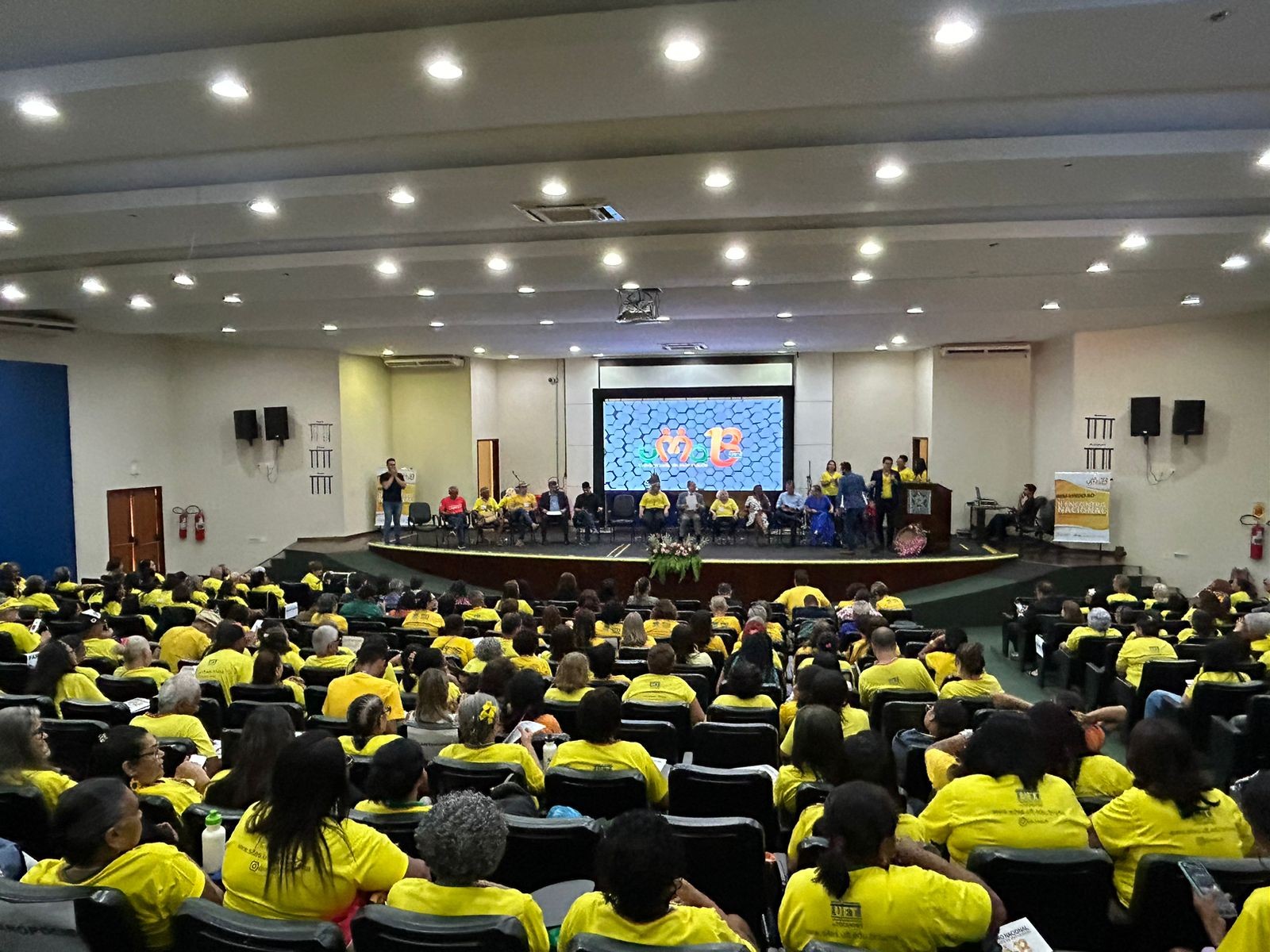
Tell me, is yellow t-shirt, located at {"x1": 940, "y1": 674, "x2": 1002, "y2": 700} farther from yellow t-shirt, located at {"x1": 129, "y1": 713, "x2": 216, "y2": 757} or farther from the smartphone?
yellow t-shirt, located at {"x1": 129, "y1": 713, "x2": 216, "y2": 757}

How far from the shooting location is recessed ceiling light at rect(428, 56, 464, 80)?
13.4 ft

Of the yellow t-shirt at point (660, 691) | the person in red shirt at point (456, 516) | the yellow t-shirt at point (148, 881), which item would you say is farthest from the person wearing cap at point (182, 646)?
the person in red shirt at point (456, 516)

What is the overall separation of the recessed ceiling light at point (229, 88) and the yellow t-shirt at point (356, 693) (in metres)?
3.29

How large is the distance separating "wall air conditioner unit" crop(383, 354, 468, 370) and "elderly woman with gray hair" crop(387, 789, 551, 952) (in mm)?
15489

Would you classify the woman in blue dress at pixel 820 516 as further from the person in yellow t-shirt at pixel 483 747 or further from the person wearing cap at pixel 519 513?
the person in yellow t-shirt at pixel 483 747

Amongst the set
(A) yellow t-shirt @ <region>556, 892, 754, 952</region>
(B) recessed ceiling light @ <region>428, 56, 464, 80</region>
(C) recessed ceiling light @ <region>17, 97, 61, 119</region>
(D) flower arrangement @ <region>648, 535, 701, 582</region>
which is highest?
(C) recessed ceiling light @ <region>17, 97, 61, 119</region>

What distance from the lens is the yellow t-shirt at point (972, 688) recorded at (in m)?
4.72

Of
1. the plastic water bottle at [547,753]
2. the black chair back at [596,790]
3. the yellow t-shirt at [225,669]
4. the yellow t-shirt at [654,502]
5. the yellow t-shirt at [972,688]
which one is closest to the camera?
the black chair back at [596,790]

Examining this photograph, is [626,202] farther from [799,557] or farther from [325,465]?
[325,465]

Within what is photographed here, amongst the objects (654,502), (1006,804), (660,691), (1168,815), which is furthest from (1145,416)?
(1006,804)

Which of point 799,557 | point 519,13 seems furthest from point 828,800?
point 799,557

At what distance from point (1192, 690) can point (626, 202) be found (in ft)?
17.4

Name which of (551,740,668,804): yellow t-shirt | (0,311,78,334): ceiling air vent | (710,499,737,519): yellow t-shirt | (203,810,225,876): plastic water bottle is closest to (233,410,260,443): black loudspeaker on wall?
(0,311,78,334): ceiling air vent

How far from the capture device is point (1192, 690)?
5289 mm
